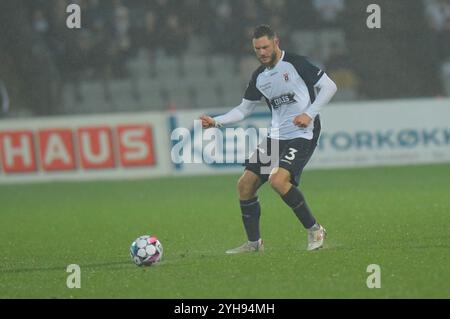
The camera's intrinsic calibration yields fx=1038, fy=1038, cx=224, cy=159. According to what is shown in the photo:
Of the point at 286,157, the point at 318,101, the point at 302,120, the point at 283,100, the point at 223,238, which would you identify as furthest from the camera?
the point at 223,238

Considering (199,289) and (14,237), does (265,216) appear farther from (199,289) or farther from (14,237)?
(199,289)

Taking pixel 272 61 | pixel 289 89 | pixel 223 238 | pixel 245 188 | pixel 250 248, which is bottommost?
pixel 223 238

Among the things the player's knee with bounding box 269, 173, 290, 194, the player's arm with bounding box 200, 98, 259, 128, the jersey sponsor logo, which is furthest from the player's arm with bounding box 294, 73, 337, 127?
the player's arm with bounding box 200, 98, 259, 128

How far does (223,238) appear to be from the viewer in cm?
→ 1086

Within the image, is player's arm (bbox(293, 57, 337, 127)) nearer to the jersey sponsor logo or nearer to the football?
the jersey sponsor logo

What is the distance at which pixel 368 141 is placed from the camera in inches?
741

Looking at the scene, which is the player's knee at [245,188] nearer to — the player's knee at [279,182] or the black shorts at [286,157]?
the black shorts at [286,157]

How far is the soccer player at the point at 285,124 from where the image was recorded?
Result: 9.40m

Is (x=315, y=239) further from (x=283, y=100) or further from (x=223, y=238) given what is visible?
(x=223, y=238)

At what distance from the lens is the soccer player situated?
940 centimetres

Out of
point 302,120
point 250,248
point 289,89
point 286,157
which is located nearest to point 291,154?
point 286,157

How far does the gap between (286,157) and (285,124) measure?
356 mm

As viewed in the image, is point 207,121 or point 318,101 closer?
point 318,101

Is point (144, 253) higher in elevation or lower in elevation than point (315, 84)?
lower
